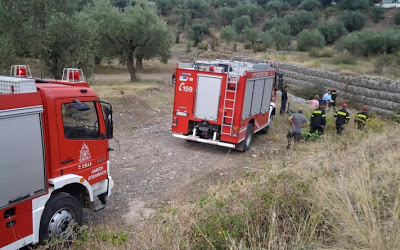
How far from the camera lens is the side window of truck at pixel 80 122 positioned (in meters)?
5.08

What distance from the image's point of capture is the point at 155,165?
915 centimetres

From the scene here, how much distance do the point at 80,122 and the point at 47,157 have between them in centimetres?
99

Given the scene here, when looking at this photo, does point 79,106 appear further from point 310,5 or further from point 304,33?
point 310,5

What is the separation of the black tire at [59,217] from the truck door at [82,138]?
41 centimetres

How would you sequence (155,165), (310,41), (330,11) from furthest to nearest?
(330,11) → (310,41) → (155,165)

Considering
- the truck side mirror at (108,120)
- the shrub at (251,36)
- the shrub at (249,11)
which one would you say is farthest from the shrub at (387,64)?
the shrub at (249,11)

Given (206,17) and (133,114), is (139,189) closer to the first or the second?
(133,114)

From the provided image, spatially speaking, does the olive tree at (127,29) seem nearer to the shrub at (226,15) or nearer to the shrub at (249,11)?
the shrub at (226,15)

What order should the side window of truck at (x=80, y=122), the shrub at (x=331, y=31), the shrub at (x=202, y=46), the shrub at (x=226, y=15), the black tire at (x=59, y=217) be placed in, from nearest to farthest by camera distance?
the black tire at (x=59, y=217)
the side window of truck at (x=80, y=122)
the shrub at (x=202, y=46)
the shrub at (x=331, y=31)
the shrub at (x=226, y=15)

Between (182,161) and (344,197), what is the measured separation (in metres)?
6.18

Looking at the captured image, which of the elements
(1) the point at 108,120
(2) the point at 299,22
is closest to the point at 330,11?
(2) the point at 299,22

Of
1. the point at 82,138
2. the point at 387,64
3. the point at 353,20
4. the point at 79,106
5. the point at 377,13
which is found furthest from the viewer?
the point at 377,13

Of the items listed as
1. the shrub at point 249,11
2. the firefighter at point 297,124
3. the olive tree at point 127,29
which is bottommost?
the firefighter at point 297,124

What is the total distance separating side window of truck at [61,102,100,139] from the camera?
16.7 feet
